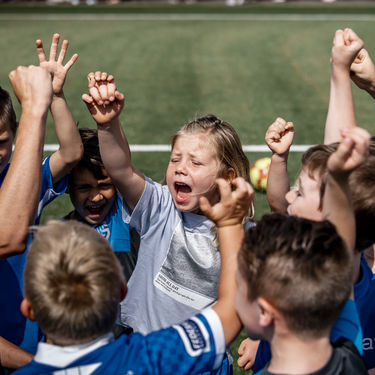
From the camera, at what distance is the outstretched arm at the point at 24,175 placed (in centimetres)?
223

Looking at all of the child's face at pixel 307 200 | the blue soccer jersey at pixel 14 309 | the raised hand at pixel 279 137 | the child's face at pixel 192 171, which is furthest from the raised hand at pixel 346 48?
the blue soccer jersey at pixel 14 309

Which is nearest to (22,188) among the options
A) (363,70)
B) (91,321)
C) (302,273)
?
(91,321)

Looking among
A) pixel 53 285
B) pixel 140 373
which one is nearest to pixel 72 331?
pixel 53 285

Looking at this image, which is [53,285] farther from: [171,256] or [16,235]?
[171,256]

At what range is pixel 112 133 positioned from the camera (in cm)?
276

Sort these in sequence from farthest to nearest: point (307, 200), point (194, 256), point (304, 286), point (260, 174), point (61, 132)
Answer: point (260, 174) → point (61, 132) → point (194, 256) → point (307, 200) → point (304, 286)

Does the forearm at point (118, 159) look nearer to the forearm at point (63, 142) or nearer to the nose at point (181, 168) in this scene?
the nose at point (181, 168)

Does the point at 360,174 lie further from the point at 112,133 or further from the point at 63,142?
the point at 63,142

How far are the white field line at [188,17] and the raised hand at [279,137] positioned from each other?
57.5ft

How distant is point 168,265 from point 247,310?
1033 mm

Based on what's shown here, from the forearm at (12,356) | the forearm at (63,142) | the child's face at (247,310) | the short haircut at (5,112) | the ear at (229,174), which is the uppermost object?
the short haircut at (5,112)

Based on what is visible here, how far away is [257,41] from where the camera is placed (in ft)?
51.0

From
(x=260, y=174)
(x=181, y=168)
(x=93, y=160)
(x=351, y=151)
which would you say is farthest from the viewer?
(x=260, y=174)

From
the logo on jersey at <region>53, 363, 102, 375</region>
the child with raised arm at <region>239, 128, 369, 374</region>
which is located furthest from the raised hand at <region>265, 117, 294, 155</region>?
the logo on jersey at <region>53, 363, 102, 375</region>
